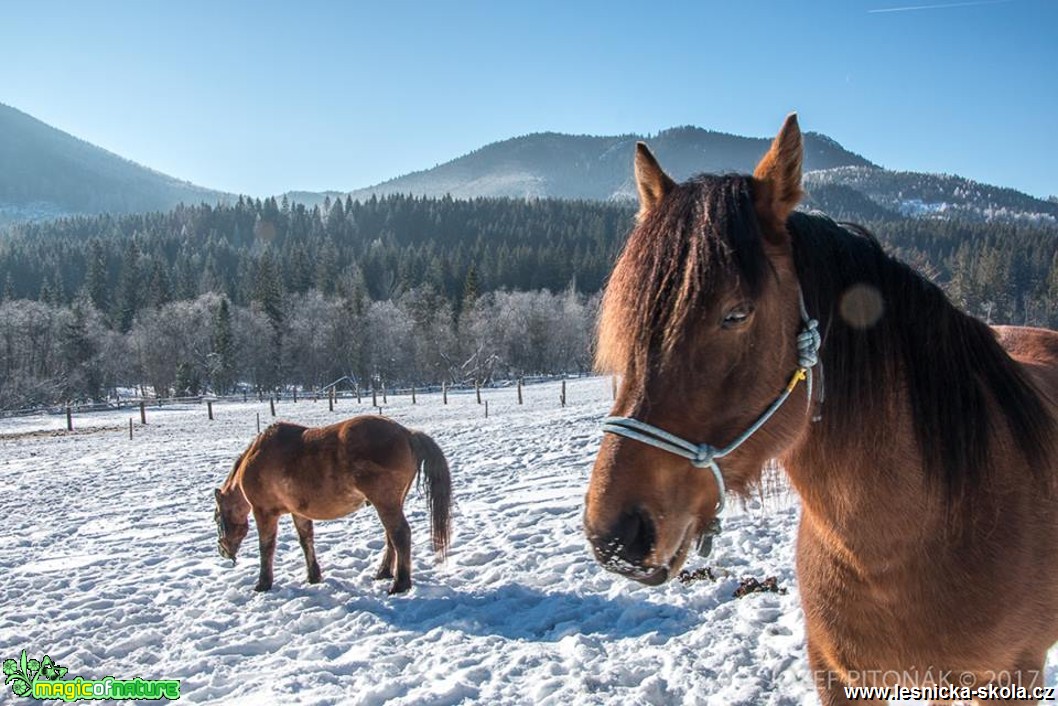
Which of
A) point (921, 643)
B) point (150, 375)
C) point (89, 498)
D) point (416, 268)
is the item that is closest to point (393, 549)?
point (921, 643)

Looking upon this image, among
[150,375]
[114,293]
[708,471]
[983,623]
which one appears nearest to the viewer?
[708,471]

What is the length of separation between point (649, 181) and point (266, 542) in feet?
22.1

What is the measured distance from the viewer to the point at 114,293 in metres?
74.4

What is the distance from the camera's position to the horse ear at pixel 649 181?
188 cm

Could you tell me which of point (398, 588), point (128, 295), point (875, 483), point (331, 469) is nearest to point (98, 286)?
point (128, 295)

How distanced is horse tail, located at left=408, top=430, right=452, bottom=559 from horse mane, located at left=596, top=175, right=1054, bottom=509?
538cm

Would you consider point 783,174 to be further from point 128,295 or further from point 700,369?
point 128,295

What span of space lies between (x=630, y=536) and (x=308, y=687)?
4.32 metres

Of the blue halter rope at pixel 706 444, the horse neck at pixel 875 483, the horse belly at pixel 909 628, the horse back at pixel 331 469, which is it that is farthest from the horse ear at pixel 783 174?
the horse back at pixel 331 469

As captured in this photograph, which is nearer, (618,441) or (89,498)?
(618,441)

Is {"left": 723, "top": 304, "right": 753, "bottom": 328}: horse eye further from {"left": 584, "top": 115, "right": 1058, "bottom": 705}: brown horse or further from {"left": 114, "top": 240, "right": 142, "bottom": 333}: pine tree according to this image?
{"left": 114, "top": 240, "right": 142, "bottom": 333}: pine tree

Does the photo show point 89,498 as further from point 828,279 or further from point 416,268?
point 416,268

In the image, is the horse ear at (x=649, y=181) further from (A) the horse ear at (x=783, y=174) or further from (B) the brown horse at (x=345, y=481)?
(B) the brown horse at (x=345, y=481)

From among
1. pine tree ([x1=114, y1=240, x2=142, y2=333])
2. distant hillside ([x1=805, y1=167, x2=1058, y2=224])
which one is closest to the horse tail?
pine tree ([x1=114, y1=240, x2=142, y2=333])
